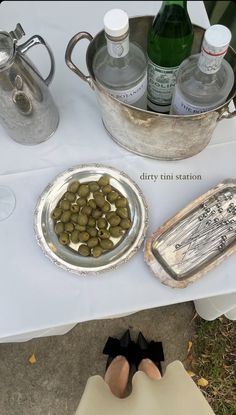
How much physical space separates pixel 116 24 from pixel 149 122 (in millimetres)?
129

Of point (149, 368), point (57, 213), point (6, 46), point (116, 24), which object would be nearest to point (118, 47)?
point (116, 24)

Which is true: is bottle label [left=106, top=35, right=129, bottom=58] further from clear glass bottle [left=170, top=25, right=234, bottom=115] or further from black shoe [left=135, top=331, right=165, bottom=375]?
black shoe [left=135, top=331, right=165, bottom=375]

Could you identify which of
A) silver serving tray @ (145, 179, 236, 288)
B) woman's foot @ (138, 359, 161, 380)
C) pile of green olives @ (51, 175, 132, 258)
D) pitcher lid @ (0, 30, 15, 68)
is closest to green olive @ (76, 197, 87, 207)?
pile of green olives @ (51, 175, 132, 258)

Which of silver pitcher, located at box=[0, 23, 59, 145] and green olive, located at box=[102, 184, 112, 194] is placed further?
green olive, located at box=[102, 184, 112, 194]

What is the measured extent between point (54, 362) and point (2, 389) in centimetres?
15

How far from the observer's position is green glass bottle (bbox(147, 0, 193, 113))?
0.51 meters

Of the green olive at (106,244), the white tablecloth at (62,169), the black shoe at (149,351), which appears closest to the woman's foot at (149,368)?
the black shoe at (149,351)

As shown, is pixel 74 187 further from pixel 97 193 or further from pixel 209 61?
pixel 209 61

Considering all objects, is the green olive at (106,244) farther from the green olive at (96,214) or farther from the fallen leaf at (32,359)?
the fallen leaf at (32,359)

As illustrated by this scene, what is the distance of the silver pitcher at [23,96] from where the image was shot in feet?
1.60

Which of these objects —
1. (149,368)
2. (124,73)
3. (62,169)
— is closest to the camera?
(124,73)

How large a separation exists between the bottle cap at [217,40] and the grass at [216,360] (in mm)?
780

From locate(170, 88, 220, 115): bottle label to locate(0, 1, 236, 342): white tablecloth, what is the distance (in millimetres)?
139

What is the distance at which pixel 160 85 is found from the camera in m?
0.53
